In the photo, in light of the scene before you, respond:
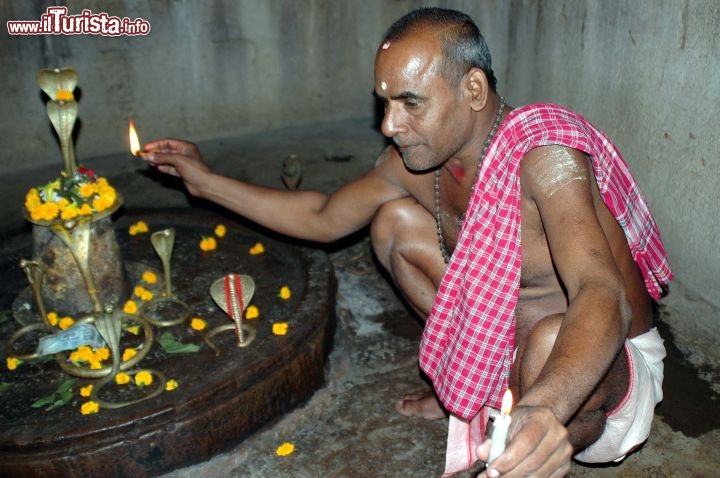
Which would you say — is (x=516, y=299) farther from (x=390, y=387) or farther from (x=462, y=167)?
(x=390, y=387)

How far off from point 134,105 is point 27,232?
6.73ft

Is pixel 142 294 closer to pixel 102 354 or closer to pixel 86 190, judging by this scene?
pixel 102 354

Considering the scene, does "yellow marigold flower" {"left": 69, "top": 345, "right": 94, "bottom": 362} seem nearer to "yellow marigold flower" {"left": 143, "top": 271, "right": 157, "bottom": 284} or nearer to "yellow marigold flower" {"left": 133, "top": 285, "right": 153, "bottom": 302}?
"yellow marigold flower" {"left": 133, "top": 285, "right": 153, "bottom": 302}

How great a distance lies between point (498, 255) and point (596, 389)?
533 mm

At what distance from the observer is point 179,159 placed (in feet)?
10.1

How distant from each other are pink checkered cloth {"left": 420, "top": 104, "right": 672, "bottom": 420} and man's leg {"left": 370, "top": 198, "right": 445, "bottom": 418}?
0.25 meters

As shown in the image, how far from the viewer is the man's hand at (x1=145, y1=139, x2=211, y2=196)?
10.0 ft

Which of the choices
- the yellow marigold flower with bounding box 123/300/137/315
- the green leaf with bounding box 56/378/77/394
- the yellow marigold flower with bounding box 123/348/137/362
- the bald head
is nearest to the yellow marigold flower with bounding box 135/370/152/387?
the yellow marigold flower with bounding box 123/348/137/362

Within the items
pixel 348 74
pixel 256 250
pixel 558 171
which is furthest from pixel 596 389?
pixel 348 74

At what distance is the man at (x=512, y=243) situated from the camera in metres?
2.10

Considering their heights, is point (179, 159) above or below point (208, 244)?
above

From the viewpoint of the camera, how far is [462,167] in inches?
107

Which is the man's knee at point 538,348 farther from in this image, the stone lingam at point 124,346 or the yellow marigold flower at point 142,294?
the yellow marigold flower at point 142,294

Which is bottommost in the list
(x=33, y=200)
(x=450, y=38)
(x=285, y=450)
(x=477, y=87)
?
(x=285, y=450)
